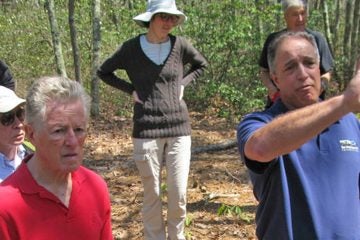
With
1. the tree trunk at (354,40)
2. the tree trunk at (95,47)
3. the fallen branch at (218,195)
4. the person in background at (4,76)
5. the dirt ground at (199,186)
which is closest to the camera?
the person in background at (4,76)

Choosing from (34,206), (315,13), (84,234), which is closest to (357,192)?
(84,234)

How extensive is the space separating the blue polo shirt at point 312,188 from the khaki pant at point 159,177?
244cm

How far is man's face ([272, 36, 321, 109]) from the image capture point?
216 centimetres

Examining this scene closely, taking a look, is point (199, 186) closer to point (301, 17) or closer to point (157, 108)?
point (157, 108)

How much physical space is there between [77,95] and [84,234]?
1.91ft

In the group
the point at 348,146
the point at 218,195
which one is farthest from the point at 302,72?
the point at 218,195

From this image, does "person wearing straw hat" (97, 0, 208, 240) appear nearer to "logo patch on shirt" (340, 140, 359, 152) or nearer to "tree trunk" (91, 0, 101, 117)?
"logo patch on shirt" (340, 140, 359, 152)

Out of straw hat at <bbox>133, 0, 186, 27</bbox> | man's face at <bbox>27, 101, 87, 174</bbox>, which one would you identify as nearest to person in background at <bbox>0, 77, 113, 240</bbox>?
man's face at <bbox>27, 101, 87, 174</bbox>

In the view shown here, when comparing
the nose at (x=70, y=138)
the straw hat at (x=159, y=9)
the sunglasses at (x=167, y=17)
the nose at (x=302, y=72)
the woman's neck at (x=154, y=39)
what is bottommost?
the nose at (x=70, y=138)

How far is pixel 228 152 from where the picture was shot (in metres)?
8.39

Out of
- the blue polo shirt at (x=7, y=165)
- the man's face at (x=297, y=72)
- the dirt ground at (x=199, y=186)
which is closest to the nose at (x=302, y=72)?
the man's face at (x=297, y=72)

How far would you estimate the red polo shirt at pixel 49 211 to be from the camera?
6.47 feet

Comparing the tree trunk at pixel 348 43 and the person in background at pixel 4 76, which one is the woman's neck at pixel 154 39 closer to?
Answer: the person in background at pixel 4 76

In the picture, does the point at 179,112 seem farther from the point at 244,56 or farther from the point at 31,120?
the point at 244,56
